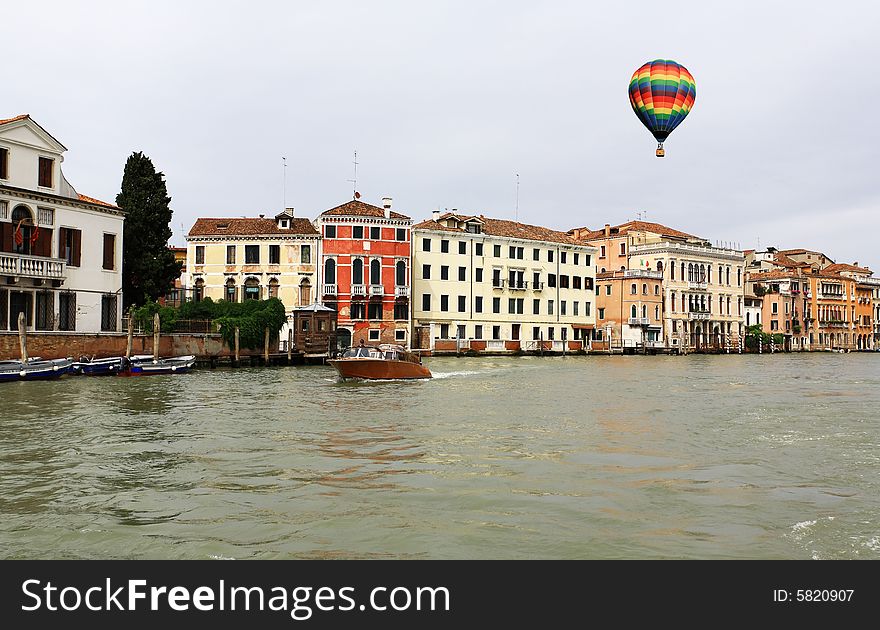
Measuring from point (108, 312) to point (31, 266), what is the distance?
13.5ft

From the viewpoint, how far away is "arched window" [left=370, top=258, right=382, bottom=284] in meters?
46.8

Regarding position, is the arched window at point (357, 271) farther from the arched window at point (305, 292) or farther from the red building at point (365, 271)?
the arched window at point (305, 292)

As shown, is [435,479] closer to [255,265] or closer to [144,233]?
[144,233]

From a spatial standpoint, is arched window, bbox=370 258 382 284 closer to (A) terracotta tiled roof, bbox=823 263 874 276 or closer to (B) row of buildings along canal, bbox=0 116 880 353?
(B) row of buildings along canal, bbox=0 116 880 353

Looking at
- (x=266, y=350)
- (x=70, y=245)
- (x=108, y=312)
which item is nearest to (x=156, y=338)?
(x=108, y=312)

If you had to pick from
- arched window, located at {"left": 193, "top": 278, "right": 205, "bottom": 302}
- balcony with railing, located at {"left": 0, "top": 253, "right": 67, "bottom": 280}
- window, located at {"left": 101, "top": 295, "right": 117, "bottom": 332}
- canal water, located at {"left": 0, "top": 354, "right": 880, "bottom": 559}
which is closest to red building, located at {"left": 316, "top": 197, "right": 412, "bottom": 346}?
arched window, located at {"left": 193, "top": 278, "right": 205, "bottom": 302}

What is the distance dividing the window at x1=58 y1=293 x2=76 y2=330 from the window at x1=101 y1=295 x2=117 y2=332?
1.41 m

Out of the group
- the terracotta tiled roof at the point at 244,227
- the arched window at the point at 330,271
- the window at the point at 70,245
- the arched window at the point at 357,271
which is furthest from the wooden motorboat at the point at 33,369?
the arched window at the point at 357,271

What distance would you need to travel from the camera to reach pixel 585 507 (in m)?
7.85

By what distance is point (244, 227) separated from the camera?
46781mm

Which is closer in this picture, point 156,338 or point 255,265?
point 156,338

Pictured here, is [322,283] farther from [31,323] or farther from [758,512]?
[758,512]

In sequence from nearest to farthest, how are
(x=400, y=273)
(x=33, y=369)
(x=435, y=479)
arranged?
(x=435, y=479) → (x=33, y=369) → (x=400, y=273)

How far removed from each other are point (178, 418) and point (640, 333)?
2065 inches
